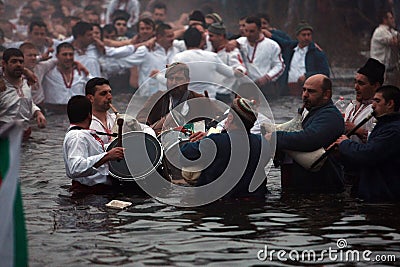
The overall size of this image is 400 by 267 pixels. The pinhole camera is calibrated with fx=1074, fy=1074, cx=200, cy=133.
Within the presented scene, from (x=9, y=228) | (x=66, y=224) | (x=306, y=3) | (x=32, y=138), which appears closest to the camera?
(x=9, y=228)

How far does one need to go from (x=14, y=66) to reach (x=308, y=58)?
731 centimetres

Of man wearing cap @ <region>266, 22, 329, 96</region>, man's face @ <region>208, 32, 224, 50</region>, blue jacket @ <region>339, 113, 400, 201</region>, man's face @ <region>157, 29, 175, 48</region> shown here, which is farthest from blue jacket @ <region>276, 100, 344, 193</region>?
man's face @ <region>157, 29, 175, 48</region>

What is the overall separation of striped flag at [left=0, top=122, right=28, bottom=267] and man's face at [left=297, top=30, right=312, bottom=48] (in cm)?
1429

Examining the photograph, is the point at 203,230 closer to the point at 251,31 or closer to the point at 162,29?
the point at 251,31

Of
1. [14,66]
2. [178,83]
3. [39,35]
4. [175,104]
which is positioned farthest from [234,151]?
[39,35]

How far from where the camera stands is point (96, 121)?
11289 mm

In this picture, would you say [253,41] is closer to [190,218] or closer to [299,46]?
[299,46]

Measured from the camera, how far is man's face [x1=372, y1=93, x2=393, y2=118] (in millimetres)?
10195

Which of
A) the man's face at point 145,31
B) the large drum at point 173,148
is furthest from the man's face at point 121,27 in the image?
the large drum at point 173,148

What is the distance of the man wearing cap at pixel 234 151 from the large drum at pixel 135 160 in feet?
2.25

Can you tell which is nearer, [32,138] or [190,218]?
[190,218]

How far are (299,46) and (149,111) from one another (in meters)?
9.19

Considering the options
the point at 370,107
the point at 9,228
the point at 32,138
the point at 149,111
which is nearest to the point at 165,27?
the point at 32,138

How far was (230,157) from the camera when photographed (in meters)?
9.95
